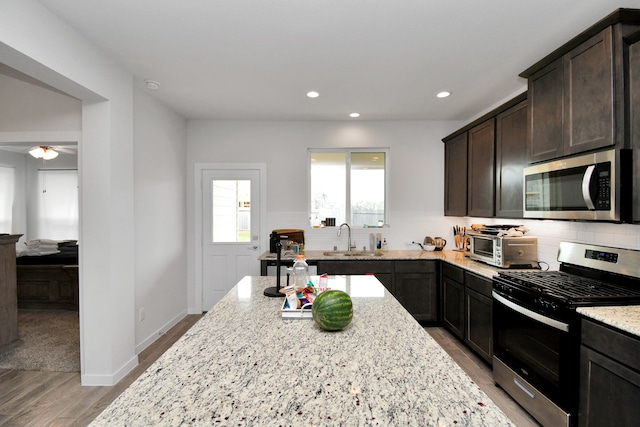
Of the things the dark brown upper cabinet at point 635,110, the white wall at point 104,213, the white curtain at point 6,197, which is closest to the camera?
the dark brown upper cabinet at point 635,110

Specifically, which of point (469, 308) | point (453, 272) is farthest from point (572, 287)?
point (453, 272)

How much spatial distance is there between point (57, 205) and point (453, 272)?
7533mm

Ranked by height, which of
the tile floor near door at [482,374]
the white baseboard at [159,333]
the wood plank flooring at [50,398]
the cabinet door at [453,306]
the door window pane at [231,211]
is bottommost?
the wood plank flooring at [50,398]

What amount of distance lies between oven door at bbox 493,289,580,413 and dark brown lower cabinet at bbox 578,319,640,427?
0.06 m

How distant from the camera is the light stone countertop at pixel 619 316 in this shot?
1394mm

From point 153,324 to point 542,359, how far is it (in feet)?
11.6

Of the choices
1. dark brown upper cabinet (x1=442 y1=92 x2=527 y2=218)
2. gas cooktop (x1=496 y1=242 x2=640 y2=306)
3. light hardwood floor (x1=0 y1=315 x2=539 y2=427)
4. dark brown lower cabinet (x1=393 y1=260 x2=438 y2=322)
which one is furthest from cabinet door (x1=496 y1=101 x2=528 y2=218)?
light hardwood floor (x1=0 y1=315 x2=539 y2=427)

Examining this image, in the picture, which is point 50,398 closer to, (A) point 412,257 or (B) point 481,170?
(A) point 412,257

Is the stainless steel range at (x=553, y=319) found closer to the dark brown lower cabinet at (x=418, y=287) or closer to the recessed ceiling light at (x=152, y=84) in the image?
the dark brown lower cabinet at (x=418, y=287)

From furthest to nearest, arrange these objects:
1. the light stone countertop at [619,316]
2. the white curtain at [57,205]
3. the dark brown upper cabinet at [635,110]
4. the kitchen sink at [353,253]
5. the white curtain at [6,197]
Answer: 1. the white curtain at [57,205]
2. the white curtain at [6,197]
3. the kitchen sink at [353,253]
4. the dark brown upper cabinet at [635,110]
5. the light stone countertop at [619,316]

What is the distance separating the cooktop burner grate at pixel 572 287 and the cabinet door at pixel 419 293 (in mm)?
1351

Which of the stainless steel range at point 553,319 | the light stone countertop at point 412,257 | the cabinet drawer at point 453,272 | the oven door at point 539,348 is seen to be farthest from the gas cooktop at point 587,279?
the cabinet drawer at point 453,272

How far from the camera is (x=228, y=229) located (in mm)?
4191

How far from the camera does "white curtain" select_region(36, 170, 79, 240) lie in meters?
6.23
